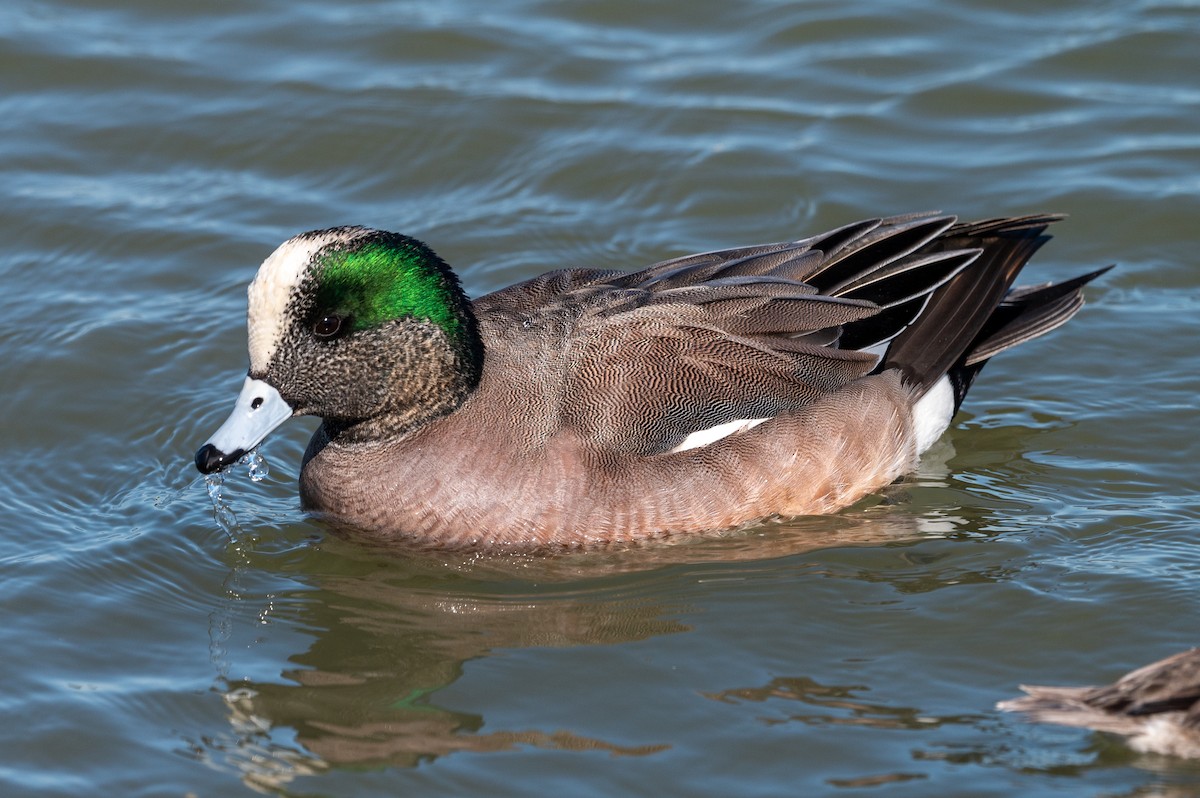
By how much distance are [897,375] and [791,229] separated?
2.31m

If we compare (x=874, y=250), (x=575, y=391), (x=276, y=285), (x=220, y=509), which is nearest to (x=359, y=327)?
(x=276, y=285)

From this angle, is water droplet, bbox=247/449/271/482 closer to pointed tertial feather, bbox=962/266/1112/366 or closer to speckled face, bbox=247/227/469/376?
speckled face, bbox=247/227/469/376

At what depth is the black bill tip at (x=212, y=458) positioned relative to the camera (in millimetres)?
6191

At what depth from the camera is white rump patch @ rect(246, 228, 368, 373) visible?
6145 millimetres

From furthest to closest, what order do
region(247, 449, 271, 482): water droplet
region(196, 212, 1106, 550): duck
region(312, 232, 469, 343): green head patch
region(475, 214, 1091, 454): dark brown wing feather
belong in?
region(247, 449, 271, 482): water droplet < region(475, 214, 1091, 454): dark brown wing feather < region(196, 212, 1106, 550): duck < region(312, 232, 469, 343): green head patch

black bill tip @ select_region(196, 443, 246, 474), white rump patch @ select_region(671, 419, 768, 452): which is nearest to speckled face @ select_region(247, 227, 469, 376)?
black bill tip @ select_region(196, 443, 246, 474)

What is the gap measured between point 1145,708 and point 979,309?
2.59 metres

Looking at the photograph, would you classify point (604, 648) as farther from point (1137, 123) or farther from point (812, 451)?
point (1137, 123)

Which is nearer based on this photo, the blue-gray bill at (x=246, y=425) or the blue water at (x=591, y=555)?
the blue water at (x=591, y=555)

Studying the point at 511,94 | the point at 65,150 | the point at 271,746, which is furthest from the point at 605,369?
the point at 65,150

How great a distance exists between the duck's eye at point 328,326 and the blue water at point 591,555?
3.03ft

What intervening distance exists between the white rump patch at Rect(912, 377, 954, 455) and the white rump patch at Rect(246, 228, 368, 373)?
2607 millimetres

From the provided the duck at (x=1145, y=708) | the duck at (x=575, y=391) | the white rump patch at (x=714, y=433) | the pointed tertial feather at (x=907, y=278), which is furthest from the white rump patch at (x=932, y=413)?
the duck at (x=1145, y=708)

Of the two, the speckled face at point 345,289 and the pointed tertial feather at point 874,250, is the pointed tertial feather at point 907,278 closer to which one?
the pointed tertial feather at point 874,250
